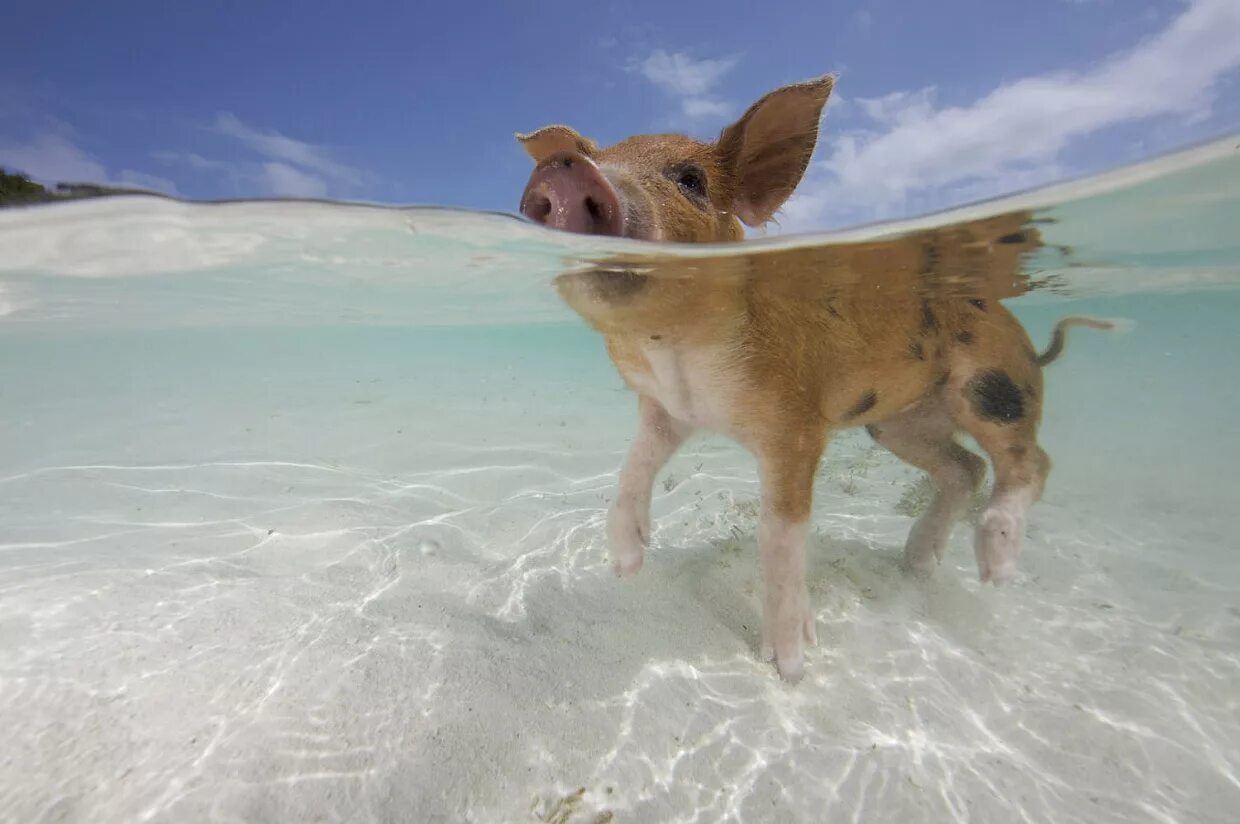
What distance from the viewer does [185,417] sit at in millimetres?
10359

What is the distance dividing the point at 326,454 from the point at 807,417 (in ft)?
23.0

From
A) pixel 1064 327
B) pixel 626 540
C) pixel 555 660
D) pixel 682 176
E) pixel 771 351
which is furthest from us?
pixel 1064 327

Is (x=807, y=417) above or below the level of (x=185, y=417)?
above

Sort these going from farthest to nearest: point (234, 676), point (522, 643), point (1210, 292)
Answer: point (1210, 292), point (522, 643), point (234, 676)

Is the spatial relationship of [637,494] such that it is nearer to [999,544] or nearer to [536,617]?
[536,617]

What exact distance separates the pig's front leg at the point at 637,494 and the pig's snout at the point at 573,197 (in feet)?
5.39

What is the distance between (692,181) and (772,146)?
18.1 inches

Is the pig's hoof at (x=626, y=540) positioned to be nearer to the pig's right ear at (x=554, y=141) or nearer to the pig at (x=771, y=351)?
the pig at (x=771, y=351)

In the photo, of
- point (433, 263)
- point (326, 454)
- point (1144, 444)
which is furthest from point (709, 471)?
point (1144, 444)

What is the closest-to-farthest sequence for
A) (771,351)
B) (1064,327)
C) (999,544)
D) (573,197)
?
(573,197)
(771,351)
(999,544)
(1064,327)

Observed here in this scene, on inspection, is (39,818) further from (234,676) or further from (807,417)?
(807,417)

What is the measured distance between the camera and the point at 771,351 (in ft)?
9.95

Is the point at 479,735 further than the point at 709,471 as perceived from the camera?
No

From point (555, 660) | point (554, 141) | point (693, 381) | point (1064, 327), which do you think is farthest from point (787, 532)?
point (1064, 327)
